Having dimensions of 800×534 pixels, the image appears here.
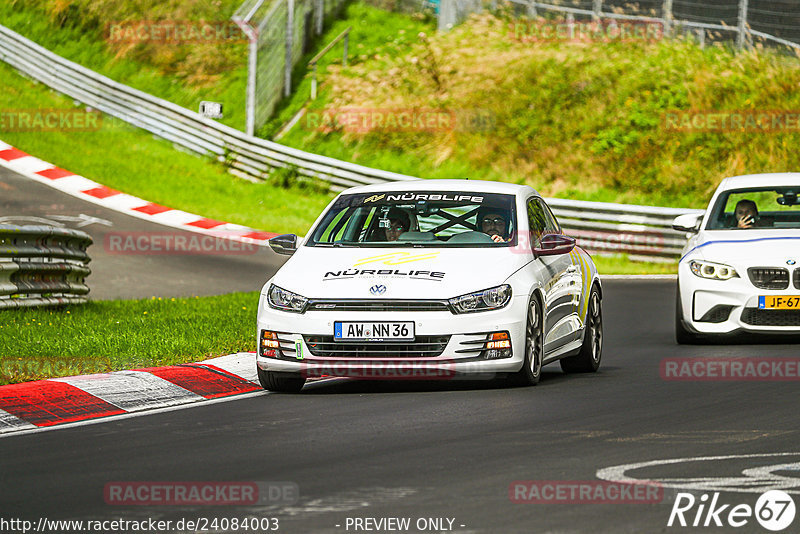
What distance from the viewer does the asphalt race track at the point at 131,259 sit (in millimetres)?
19641

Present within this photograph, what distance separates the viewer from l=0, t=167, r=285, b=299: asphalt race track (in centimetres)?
1964

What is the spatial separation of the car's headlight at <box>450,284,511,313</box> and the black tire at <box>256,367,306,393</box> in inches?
52.0

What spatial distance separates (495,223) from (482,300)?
128cm

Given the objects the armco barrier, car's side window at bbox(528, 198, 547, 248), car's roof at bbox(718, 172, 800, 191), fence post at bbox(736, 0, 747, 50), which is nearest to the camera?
car's side window at bbox(528, 198, 547, 248)

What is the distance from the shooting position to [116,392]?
10266 mm

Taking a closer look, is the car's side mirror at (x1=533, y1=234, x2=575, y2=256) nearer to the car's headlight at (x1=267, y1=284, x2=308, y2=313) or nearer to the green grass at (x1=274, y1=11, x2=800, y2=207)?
the car's headlight at (x1=267, y1=284, x2=308, y2=313)

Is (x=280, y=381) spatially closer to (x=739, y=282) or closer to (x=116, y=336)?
(x=116, y=336)

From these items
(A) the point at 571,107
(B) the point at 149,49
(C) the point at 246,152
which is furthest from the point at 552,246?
(B) the point at 149,49

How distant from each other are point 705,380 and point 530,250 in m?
1.69

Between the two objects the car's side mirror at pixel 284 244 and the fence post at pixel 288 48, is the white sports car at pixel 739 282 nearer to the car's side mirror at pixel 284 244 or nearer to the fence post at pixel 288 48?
the car's side mirror at pixel 284 244

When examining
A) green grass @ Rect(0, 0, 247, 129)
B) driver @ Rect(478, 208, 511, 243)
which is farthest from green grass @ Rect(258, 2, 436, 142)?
driver @ Rect(478, 208, 511, 243)

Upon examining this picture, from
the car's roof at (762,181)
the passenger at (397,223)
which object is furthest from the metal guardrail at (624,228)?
the passenger at (397,223)

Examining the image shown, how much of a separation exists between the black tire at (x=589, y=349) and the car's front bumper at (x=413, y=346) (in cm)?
193

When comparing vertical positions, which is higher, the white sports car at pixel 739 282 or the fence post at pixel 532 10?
the fence post at pixel 532 10
